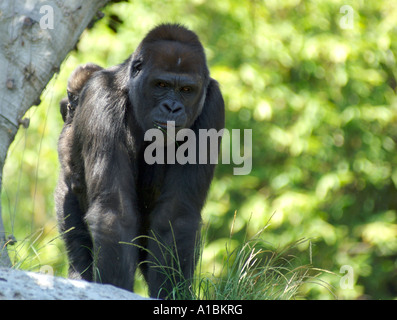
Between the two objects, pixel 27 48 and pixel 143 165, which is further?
Answer: pixel 27 48

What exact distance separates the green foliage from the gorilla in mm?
3264

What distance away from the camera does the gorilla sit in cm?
368

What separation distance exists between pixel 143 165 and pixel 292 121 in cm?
440

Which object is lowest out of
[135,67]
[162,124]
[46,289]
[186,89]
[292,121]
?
[46,289]

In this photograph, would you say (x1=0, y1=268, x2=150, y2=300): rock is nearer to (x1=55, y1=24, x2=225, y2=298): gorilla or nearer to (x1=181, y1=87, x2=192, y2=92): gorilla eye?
(x1=55, y1=24, x2=225, y2=298): gorilla

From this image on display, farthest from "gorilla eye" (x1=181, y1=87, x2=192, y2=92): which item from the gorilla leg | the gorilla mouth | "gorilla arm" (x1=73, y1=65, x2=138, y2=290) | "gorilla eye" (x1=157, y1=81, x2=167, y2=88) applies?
the gorilla leg

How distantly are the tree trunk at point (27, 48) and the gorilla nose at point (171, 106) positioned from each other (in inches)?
42.6

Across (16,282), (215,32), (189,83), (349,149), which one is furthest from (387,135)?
(16,282)

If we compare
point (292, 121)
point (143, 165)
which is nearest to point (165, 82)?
point (143, 165)

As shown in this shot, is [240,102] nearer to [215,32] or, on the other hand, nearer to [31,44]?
[215,32]

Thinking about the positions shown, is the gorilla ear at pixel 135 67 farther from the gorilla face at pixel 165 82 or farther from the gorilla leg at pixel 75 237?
the gorilla leg at pixel 75 237

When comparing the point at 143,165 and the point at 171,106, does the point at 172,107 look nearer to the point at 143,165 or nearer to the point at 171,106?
the point at 171,106

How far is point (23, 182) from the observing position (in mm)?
8117

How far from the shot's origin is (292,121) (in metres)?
8.18
